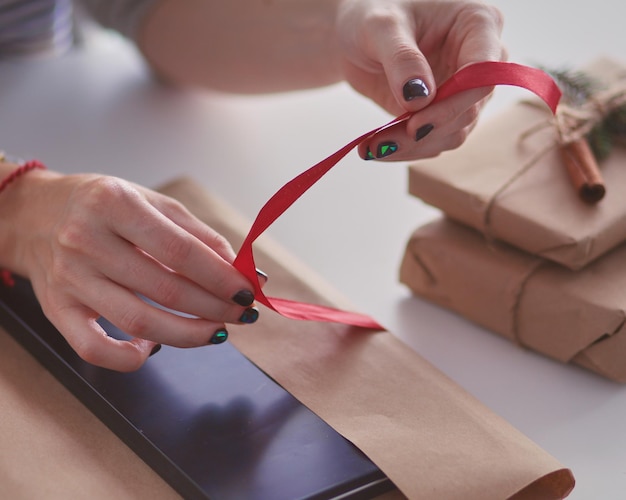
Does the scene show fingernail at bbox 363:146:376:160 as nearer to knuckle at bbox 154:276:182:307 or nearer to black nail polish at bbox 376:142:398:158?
black nail polish at bbox 376:142:398:158

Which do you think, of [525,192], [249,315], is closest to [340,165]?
[525,192]

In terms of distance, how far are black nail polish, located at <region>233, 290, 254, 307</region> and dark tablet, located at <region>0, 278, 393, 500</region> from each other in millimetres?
59

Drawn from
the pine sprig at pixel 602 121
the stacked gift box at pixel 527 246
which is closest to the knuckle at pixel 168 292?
the stacked gift box at pixel 527 246

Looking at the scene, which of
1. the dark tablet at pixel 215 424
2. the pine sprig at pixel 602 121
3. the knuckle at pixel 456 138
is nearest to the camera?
the dark tablet at pixel 215 424

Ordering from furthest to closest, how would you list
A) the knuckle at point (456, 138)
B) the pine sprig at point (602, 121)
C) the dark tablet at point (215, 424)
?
the pine sprig at point (602, 121), the knuckle at point (456, 138), the dark tablet at point (215, 424)

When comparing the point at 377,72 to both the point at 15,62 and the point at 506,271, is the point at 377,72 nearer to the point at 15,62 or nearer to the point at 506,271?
the point at 506,271

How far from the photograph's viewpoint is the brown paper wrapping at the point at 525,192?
0.68 m

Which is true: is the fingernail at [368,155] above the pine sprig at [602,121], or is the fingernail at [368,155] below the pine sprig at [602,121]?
above

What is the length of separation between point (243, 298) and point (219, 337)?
0.10 ft

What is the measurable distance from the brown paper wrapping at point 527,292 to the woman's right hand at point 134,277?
210mm

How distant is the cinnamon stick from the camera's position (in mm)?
703

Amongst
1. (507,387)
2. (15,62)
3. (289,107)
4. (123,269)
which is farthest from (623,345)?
(15,62)

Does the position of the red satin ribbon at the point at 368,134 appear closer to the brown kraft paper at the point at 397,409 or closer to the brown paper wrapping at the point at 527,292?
the brown kraft paper at the point at 397,409

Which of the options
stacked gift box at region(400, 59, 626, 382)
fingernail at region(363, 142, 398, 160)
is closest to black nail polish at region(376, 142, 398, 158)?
fingernail at region(363, 142, 398, 160)
